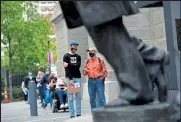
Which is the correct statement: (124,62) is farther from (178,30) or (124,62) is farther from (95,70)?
(95,70)

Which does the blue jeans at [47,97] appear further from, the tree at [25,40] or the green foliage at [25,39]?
the tree at [25,40]

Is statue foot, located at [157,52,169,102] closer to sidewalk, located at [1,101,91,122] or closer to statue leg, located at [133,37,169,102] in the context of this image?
statue leg, located at [133,37,169,102]

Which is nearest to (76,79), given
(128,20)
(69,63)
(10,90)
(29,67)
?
(69,63)

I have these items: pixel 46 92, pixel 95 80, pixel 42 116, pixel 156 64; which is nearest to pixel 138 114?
pixel 156 64

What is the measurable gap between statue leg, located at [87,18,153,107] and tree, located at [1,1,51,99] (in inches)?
1038

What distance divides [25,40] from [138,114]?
30.8 m

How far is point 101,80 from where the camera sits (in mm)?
10438

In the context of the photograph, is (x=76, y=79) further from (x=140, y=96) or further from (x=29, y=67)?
(x=29, y=67)

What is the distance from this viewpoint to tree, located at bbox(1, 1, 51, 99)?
108 ft

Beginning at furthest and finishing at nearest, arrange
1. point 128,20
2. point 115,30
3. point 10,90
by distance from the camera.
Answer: point 10,90
point 128,20
point 115,30

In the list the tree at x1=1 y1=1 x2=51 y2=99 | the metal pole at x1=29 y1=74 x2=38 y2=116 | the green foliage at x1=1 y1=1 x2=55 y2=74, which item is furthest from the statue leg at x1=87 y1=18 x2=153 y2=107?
the tree at x1=1 y1=1 x2=51 y2=99

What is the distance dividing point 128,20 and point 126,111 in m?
10.4

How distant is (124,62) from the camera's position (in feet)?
15.7

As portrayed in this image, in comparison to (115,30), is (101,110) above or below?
below
